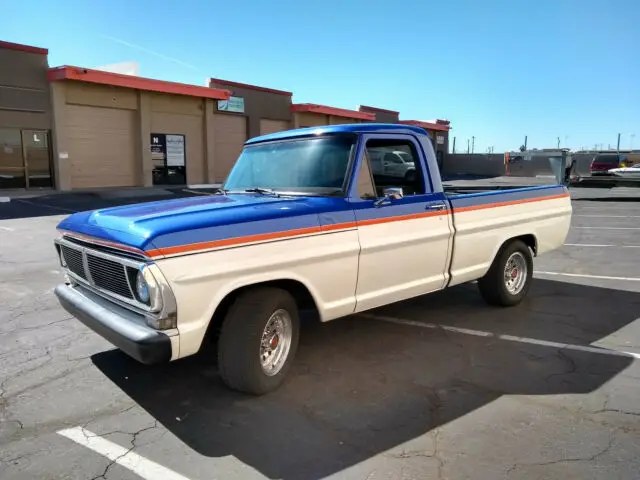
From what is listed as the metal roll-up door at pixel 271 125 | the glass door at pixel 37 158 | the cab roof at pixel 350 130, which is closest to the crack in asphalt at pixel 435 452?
the cab roof at pixel 350 130

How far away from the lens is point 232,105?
28875 mm

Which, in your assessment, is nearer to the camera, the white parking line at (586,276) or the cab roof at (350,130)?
the cab roof at (350,130)

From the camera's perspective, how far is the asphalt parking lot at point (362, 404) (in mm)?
3023

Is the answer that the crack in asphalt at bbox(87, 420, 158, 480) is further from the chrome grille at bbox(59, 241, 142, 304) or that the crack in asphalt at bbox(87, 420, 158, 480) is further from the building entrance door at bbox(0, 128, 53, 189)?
the building entrance door at bbox(0, 128, 53, 189)

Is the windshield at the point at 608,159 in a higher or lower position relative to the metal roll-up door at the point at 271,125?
lower

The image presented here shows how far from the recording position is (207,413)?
11.9ft

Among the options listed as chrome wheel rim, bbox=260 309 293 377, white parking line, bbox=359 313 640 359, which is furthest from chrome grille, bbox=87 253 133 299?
white parking line, bbox=359 313 640 359

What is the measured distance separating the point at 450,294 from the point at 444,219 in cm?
206

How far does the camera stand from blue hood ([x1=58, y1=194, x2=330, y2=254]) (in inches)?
128

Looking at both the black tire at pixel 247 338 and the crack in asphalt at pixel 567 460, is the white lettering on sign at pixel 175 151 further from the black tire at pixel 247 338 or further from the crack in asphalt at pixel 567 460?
the crack in asphalt at pixel 567 460

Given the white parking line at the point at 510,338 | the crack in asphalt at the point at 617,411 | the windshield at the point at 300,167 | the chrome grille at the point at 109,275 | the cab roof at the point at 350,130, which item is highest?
the cab roof at the point at 350,130

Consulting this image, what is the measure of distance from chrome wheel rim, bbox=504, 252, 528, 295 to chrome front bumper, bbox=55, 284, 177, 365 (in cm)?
428

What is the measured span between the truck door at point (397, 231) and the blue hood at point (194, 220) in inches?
16.2

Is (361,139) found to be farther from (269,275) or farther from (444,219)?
(269,275)
